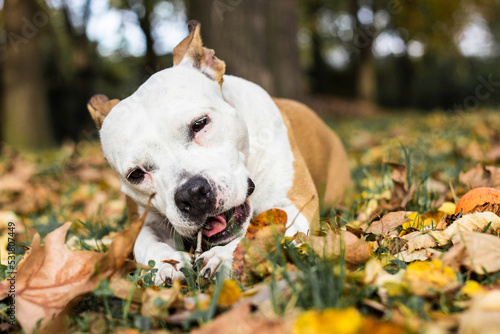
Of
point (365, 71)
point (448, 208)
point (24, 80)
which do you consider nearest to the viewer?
point (448, 208)

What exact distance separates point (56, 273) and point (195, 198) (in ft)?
2.07

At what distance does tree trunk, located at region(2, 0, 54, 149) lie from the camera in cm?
988

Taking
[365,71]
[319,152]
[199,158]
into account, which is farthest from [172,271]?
[365,71]

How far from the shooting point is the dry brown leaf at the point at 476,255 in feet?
4.42

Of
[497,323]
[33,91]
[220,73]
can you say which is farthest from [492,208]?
[33,91]

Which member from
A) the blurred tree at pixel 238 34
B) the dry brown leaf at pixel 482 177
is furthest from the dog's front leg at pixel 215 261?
the blurred tree at pixel 238 34

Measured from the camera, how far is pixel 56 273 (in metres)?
1.47

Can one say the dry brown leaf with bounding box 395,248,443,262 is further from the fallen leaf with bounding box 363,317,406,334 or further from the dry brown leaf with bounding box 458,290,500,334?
the fallen leaf with bounding box 363,317,406,334

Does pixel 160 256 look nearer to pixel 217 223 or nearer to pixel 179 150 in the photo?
pixel 217 223

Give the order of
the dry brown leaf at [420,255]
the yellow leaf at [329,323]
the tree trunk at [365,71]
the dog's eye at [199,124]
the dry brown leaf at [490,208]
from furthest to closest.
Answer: the tree trunk at [365,71] → the dog's eye at [199,124] → the dry brown leaf at [490,208] → the dry brown leaf at [420,255] → the yellow leaf at [329,323]

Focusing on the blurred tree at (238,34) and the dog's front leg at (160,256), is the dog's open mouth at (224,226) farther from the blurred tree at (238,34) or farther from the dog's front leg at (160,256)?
the blurred tree at (238,34)

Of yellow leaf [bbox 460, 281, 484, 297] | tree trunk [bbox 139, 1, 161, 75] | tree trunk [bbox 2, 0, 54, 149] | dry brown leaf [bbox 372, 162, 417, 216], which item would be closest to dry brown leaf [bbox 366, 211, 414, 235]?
dry brown leaf [bbox 372, 162, 417, 216]

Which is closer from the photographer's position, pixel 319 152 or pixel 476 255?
pixel 476 255

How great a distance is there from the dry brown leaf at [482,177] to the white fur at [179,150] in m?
1.01
